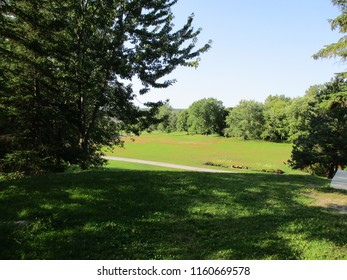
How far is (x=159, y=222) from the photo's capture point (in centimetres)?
650

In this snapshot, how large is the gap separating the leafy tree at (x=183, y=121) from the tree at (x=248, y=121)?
130 feet

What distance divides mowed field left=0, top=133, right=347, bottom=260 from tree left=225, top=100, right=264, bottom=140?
274ft

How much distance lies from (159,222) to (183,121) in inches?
5022

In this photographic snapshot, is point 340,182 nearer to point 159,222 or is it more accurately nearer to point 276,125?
point 159,222

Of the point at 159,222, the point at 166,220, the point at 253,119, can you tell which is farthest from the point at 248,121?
the point at 159,222

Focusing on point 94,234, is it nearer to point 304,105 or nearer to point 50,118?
point 50,118

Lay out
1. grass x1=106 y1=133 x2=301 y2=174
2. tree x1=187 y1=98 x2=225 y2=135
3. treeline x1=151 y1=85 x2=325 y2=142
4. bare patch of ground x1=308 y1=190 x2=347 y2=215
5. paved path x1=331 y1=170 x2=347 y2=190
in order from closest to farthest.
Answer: bare patch of ground x1=308 y1=190 x2=347 y2=215 → paved path x1=331 y1=170 x2=347 y2=190 → grass x1=106 y1=133 x2=301 y2=174 → treeline x1=151 y1=85 x2=325 y2=142 → tree x1=187 y1=98 x2=225 y2=135

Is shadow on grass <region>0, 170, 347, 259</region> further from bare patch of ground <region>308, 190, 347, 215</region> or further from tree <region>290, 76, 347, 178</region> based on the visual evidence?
tree <region>290, 76, 347, 178</region>

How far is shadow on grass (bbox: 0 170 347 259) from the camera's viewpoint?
16.9 feet

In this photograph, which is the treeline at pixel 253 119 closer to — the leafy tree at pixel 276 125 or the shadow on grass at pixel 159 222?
the leafy tree at pixel 276 125

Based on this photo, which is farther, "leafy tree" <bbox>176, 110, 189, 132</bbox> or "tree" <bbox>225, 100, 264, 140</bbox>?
"leafy tree" <bbox>176, 110, 189, 132</bbox>

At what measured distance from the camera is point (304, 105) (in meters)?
77.4

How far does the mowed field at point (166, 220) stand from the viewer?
515 centimetres

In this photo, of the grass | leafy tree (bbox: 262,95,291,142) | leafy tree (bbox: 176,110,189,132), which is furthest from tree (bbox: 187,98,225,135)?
the grass
